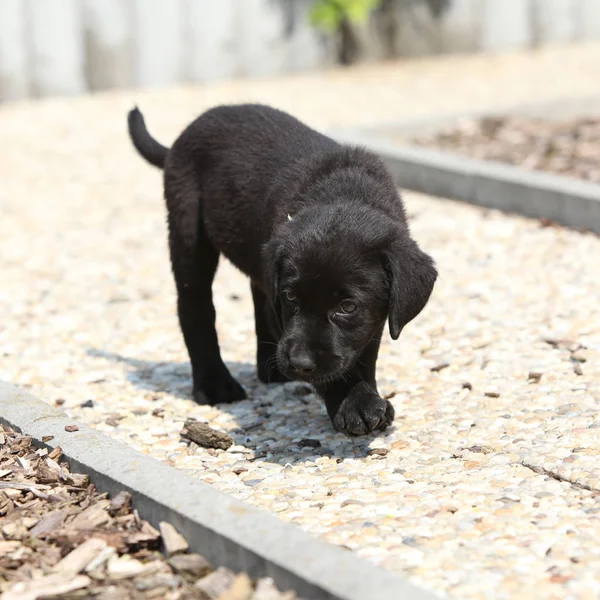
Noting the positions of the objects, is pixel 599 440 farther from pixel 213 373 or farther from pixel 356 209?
pixel 213 373

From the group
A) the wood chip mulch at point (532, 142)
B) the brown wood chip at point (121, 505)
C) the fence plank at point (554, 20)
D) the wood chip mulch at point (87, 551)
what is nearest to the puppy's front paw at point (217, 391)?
the wood chip mulch at point (87, 551)

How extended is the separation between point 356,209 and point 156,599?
1.89 metres

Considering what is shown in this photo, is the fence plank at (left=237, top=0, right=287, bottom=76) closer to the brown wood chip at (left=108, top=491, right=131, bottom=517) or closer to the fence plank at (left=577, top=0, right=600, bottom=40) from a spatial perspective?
the fence plank at (left=577, top=0, right=600, bottom=40)

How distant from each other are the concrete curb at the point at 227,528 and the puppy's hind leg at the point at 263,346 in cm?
150

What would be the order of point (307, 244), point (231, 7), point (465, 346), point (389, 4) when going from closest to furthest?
1. point (307, 244)
2. point (465, 346)
3. point (231, 7)
4. point (389, 4)

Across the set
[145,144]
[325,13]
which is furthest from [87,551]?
[325,13]

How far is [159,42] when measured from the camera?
41.6ft

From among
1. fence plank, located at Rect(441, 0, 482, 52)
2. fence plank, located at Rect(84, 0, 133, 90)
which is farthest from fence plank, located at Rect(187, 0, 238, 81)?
fence plank, located at Rect(441, 0, 482, 52)

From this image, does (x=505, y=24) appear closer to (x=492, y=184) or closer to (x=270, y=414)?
(x=492, y=184)

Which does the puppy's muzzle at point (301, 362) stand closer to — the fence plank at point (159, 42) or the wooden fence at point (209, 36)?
the wooden fence at point (209, 36)

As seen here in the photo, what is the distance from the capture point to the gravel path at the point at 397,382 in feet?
12.4

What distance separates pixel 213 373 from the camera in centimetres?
567

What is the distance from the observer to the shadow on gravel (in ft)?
16.1

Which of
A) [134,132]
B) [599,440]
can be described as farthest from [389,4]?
[599,440]
